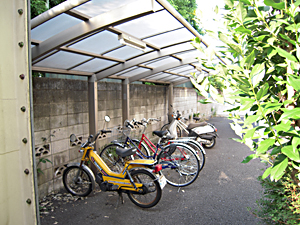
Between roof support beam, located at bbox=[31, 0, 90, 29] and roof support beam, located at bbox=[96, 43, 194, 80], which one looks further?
roof support beam, located at bbox=[96, 43, 194, 80]

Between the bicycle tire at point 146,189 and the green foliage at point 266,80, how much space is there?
1989mm

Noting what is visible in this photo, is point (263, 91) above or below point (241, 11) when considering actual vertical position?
below

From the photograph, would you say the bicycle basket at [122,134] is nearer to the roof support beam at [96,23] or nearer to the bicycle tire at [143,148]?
the bicycle tire at [143,148]

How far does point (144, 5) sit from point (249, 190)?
3599mm

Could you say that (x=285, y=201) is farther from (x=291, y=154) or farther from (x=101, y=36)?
(x=101, y=36)

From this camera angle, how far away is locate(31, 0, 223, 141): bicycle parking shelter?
272 cm

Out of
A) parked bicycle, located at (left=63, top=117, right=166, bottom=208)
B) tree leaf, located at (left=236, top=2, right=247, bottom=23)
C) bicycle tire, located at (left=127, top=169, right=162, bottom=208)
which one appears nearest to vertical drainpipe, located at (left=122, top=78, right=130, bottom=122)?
parked bicycle, located at (left=63, top=117, right=166, bottom=208)

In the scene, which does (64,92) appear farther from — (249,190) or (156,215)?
(249,190)

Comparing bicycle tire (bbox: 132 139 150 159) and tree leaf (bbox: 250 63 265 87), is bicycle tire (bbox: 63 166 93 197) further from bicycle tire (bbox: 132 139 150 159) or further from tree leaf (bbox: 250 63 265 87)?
tree leaf (bbox: 250 63 265 87)

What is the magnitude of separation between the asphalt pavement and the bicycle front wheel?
19 centimetres

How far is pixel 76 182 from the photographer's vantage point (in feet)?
12.6

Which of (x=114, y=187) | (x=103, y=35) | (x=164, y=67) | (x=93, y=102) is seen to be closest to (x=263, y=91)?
(x=103, y=35)

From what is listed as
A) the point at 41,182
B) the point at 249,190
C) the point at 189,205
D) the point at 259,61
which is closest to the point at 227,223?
the point at 189,205

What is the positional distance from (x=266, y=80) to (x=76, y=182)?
3.56 meters
